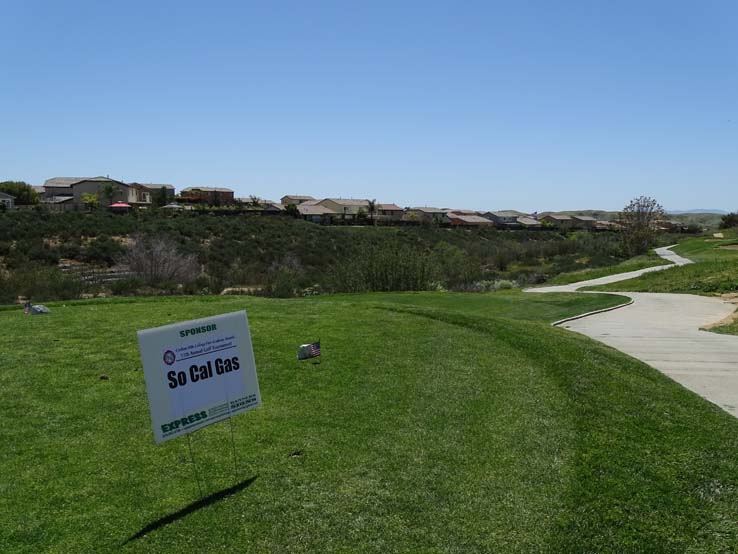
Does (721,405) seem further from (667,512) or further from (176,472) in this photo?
(176,472)

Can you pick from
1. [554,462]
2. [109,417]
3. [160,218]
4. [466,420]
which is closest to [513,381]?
[466,420]

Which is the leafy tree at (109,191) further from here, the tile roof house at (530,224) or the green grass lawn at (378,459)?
the green grass lawn at (378,459)

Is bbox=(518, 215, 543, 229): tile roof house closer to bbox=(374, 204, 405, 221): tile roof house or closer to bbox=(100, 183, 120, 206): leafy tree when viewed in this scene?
bbox=(374, 204, 405, 221): tile roof house

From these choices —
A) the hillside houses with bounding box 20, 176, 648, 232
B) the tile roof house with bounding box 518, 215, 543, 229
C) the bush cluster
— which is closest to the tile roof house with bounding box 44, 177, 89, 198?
→ the hillside houses with bounding box 20, 176, 648, 232

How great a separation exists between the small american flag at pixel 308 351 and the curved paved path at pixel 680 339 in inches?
231

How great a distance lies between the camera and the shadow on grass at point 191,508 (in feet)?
13.9

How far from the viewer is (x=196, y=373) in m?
5.09

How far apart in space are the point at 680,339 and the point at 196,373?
12.2 metres

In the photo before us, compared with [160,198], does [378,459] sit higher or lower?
lower

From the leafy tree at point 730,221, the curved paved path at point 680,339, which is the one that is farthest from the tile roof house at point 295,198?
the curved paved path at point 680,339

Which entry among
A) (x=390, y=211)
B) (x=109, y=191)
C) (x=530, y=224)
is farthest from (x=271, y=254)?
(x=530, y=224)

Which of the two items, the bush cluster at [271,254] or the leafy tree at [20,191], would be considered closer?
the bush cluster at [271,254]

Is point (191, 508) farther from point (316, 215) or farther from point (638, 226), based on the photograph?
point (316, 215)

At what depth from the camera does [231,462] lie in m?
5.38
